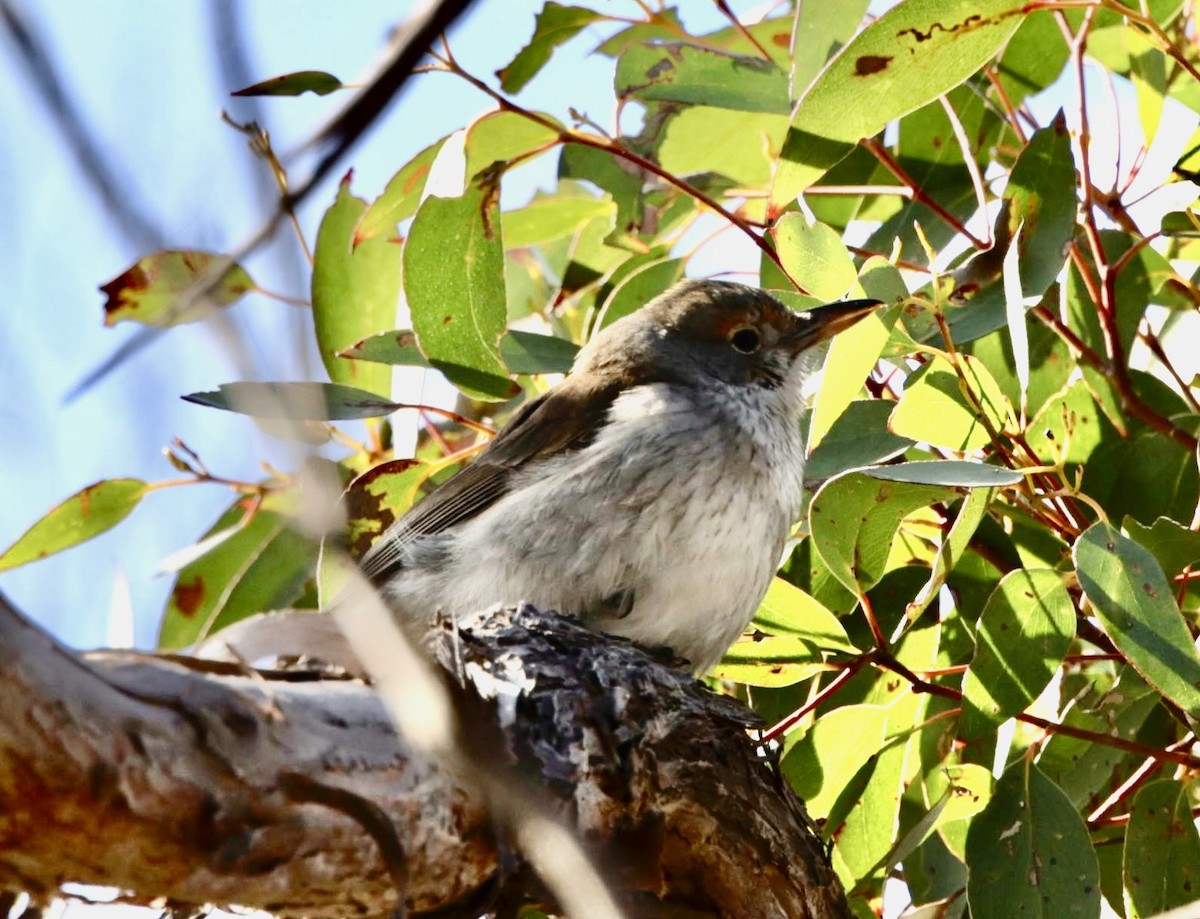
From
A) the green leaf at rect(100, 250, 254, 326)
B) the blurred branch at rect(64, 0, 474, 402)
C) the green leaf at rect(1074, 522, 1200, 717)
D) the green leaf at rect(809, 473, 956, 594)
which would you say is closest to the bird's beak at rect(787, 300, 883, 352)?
the green leaf at rect(809, 473, 956, 594)

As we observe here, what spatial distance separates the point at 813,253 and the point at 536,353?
38.3 inches

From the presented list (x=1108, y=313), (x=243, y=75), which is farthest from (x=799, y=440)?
(x=243, y=75)

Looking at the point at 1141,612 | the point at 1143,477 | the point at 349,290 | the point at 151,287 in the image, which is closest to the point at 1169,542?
the point at 1141,612

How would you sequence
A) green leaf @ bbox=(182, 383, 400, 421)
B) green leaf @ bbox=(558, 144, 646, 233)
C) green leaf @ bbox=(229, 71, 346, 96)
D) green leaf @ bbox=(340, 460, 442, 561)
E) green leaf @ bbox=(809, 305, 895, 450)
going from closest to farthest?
green leaf @ bbox=(182, 383, 400, 421)
green leaf @ bbox=(809, 305, 895, 450)
green leaf @ bbox=(229, 71, 346, 96)
green leaf @ bbox=(340, 460, 442, 561)
green leaf @ bbox=(558, 144, 646, 233)

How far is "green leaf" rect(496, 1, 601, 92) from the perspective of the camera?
3791mm

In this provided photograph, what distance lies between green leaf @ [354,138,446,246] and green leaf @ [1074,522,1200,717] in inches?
73.7

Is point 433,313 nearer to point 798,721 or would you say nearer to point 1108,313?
point 798,721

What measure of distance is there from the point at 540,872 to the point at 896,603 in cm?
151

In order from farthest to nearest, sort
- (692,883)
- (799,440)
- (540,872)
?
(799,440), (692,883), (540,872)

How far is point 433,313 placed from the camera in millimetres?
3619

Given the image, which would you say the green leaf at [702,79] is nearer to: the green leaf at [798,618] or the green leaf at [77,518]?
the green leaf at [798,618]

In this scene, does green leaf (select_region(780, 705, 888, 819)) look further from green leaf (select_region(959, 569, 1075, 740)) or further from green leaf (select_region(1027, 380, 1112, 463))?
green leaf (select_region(1027, 380, 1112, 463))

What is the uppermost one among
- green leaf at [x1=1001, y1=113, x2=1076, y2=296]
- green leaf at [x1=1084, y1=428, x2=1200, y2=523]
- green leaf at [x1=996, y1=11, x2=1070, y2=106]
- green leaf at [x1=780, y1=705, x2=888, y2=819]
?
green leaf at [x1=996, y1=11, x2=1070, y2=106]

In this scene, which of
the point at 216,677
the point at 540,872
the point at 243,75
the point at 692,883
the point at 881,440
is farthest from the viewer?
the point at 881,440
